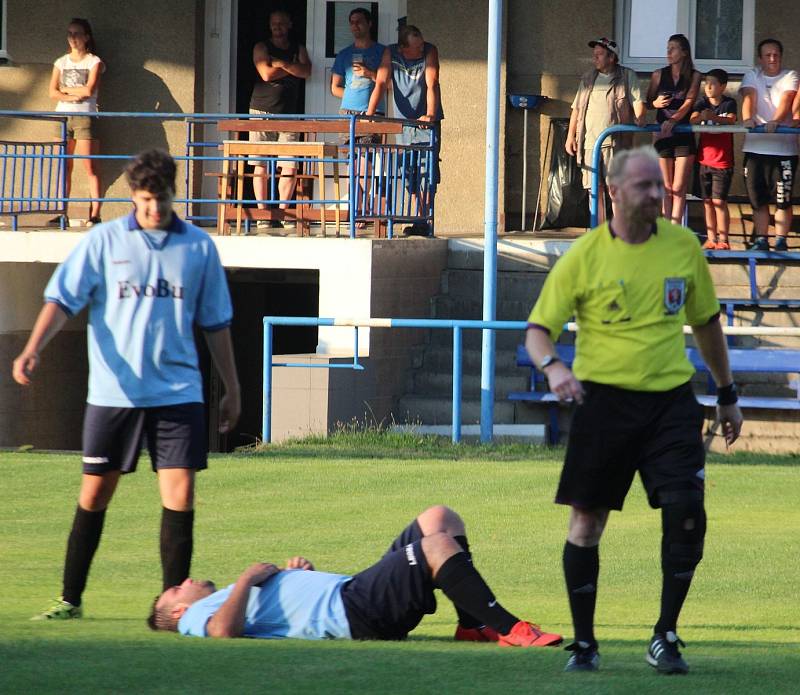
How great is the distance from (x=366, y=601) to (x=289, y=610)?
1.05 feet

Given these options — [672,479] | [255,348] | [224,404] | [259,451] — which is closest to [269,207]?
[255,348]

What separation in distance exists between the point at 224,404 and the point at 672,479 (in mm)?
1955

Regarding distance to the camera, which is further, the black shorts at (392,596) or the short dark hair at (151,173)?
the short dark hair at (151,173)

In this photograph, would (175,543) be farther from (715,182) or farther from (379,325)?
(715,182)

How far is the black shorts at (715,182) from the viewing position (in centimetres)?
1472

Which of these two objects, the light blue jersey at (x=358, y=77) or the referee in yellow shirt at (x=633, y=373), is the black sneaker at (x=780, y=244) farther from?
the referee in yellow shirt at (x=633, y=373)

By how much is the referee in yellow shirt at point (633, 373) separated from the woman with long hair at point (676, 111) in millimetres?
9241

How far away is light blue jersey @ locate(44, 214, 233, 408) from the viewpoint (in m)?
6.07

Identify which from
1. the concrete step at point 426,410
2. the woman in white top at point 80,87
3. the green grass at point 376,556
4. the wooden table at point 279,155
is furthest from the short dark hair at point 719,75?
the woman in white top at point 80,87

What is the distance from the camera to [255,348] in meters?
17.9

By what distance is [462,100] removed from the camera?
1689 centimetres

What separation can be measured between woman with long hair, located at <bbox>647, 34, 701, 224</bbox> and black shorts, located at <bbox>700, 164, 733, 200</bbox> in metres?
0.25

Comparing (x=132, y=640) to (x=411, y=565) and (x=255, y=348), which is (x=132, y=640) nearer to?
(x=411, y=565)

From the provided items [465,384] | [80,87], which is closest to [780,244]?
[465,384]
